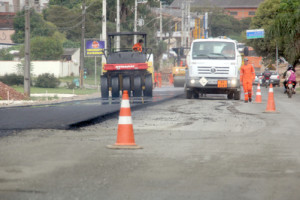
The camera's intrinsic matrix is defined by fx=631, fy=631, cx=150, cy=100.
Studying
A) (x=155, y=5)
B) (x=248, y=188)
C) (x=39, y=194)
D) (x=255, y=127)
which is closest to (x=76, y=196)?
(x=39, y=194)

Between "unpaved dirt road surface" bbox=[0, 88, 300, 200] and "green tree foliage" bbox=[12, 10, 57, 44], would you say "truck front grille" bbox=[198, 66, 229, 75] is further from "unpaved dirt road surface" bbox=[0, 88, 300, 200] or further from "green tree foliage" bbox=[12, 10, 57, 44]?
"green tree foliage" bbox=[12, 10, 57, 44]

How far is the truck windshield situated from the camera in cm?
2500

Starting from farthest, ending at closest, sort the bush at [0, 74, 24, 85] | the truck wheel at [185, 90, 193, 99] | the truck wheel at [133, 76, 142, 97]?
1. the bush at [0, 74, 24, 85]
2. the truck wheel at [133, 76, 142, 97]
3. the truck wheel at [185, 90, 193, 99]

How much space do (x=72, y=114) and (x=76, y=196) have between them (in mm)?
10538

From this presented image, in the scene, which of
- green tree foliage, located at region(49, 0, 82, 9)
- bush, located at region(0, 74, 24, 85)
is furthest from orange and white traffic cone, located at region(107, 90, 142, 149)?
green tree foliage, located at region(49, 0, 82, 9)

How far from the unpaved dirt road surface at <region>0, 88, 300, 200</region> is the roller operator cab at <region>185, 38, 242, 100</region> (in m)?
11.9

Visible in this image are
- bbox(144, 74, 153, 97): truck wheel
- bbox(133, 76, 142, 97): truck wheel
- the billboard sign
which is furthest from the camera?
the billboard sign

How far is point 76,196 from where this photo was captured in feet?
19.4

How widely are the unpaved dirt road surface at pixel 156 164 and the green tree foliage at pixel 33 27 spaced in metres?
78.3

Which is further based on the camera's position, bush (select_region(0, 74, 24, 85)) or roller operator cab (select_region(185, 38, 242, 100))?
bush (select_region(0, 74, 24, 85))

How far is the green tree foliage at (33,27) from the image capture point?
3506 inches

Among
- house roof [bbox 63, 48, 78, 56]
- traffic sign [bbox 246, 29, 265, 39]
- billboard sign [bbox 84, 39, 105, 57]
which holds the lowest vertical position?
billboard sign [bbox 84, 39, 105, 57]

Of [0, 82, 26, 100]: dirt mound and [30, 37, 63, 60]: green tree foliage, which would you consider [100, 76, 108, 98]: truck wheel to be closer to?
[0, 82, 26, 100]: dirt mound

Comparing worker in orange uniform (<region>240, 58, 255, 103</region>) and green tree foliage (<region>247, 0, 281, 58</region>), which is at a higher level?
green tree foliage (<region>247, 0, 281, 58</region>)
